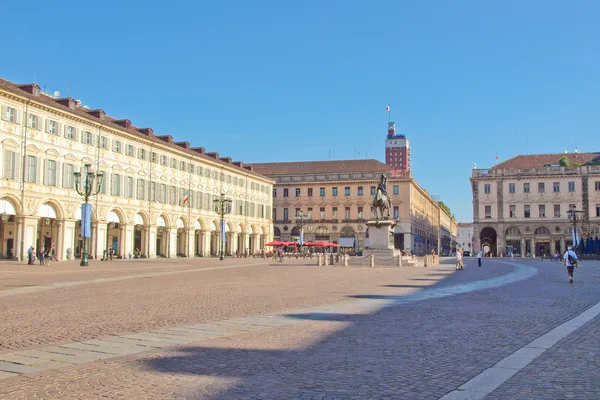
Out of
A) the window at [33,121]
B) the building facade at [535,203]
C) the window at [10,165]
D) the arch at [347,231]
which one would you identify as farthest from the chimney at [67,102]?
the building facade at [535,203]

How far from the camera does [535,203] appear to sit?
3848 inches

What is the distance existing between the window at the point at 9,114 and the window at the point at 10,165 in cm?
255

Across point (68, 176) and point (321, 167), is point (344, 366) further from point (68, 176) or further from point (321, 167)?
point (321, 167)

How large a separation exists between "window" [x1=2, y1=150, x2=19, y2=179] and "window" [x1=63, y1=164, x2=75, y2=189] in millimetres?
5485

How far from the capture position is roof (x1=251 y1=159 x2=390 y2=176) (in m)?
103

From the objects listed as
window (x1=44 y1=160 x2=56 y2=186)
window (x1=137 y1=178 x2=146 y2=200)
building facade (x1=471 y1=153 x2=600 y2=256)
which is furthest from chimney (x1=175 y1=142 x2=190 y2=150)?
building facade (x1=471 y1=153 x2=600 y2=256)

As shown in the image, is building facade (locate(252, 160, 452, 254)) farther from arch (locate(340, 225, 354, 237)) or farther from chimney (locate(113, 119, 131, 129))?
chimney (locate(113, 119, 131, 129))

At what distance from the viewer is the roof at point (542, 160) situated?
4031 inches

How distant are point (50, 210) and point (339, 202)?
60316 mm

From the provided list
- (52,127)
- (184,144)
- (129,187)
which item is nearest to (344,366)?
(52,127)

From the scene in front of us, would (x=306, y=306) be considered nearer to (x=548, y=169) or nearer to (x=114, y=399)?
(x=114, y=399)

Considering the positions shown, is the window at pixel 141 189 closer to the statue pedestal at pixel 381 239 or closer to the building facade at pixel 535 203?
the statue pedestal at pixel 381 239

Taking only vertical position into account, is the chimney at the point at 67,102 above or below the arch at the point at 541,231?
above

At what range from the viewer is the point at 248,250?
8869cm
